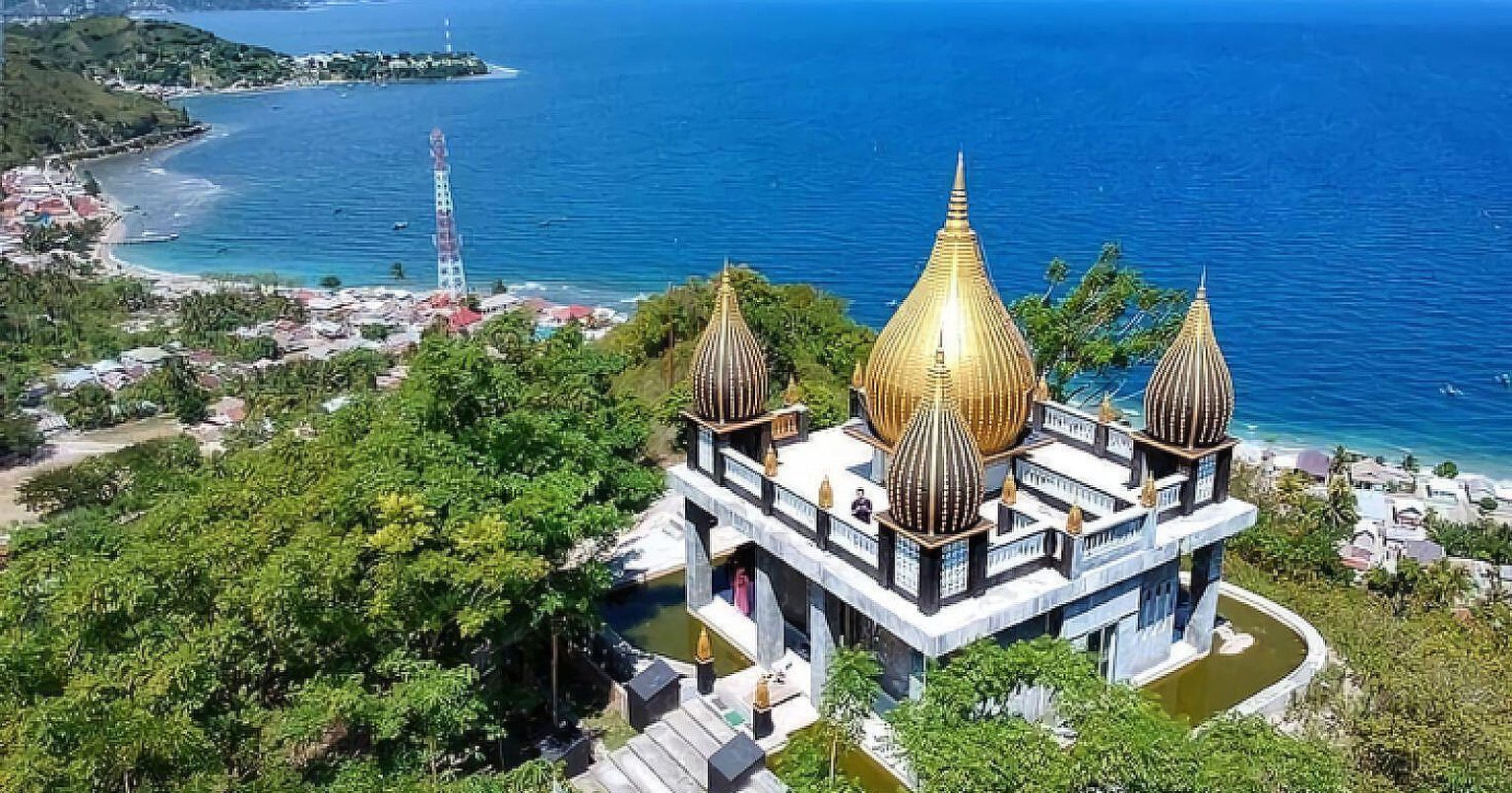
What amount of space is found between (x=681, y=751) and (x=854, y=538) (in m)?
5.16

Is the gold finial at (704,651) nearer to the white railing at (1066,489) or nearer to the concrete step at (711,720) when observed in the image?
the concrete step at (711,720)

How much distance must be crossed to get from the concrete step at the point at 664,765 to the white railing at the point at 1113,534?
8.01 metres

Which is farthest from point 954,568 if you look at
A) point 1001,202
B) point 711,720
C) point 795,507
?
point 1001,202

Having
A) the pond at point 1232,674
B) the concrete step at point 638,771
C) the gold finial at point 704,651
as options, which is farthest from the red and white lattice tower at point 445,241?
the pond at point 1232,674

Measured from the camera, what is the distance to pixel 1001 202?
10300 centimetres

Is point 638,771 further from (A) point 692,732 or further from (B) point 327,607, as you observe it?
(B) point 327,607

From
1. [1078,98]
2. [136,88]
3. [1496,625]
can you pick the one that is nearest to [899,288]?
[1496,625]

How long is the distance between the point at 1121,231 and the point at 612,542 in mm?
77274

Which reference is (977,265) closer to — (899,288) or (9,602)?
(9,602)

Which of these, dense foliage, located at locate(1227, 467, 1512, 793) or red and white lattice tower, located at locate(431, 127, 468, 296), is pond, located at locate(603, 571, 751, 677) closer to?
dense foliage, located at locate(1227, 467, 1512, 793)

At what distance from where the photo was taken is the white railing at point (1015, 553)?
767 inches

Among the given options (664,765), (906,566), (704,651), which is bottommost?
(664,765)

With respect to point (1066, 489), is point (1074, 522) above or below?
above

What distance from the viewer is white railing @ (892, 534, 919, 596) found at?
18.8m
